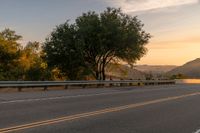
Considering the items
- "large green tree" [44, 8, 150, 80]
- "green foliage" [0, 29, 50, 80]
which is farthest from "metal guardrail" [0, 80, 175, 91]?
"green foliage" [0, 29, 50, 80]

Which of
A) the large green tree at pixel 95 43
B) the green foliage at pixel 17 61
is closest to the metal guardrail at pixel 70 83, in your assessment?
the large green tree at pixel 95 43

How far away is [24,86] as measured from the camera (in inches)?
1297

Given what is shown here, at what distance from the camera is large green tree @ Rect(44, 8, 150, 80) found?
5394 centimetres

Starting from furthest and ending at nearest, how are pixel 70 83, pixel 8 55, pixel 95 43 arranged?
pixel 8 55 < pixel 95 43 < pixel 70 83

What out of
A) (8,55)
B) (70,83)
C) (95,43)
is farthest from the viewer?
(8,55)

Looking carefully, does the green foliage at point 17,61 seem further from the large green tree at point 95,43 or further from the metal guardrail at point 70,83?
the metal guardrail at point 70,83

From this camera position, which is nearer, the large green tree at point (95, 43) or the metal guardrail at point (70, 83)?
the metal guardrail at point (70, 83)

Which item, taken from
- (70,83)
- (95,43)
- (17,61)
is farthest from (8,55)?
(70,83)

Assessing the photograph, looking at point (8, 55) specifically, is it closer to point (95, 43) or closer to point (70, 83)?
point (95, 43)

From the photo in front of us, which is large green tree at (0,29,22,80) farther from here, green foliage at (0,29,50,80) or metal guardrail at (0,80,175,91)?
metal guardrail at (0,80,175,91)

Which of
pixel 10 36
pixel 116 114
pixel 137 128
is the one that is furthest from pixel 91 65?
pixel 137 128

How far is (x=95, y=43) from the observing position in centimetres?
5456

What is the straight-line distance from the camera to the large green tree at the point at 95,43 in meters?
53.9

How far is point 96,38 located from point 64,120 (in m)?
39.5
